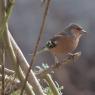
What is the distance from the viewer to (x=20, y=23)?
5.23 meters

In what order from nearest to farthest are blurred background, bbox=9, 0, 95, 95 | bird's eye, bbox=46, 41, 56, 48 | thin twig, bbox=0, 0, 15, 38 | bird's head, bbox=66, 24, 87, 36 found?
thin twig, bbox=0, 0, 15, 38, bird's eye, bbox=46, 41, 56, 48, bird's head, bbox=66, 24, 87, 36, blurred background, bbox=9, 0, 95, 95

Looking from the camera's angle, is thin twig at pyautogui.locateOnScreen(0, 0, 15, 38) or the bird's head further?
the bird's head

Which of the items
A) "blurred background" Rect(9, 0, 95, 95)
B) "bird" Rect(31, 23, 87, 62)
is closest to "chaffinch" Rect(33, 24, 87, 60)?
"bird" Rect(31, 23, 87, 62)

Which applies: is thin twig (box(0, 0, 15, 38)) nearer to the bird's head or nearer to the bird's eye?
the bird's eye

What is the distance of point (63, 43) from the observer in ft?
6.59

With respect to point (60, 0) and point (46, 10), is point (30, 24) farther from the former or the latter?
point (46, 10)

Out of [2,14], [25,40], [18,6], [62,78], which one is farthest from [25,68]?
[18,6]

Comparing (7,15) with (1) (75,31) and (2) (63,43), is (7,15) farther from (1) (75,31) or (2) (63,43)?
(1) (75,31)

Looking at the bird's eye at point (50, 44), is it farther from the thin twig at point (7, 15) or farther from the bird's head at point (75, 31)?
the thin twig at point (7, 15)

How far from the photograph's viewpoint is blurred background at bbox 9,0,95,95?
15.7 ft

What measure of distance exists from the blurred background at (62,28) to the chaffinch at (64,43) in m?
2.43

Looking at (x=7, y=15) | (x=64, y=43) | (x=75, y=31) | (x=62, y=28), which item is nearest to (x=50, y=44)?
(x=64, y=43)

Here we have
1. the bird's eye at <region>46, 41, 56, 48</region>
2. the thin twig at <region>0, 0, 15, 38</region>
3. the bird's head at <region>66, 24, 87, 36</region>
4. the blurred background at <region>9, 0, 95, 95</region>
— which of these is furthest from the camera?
the blurred background at <region>9, 0, 95, 95</region>

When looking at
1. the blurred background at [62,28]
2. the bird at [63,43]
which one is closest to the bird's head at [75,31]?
the bird at [63,43]
